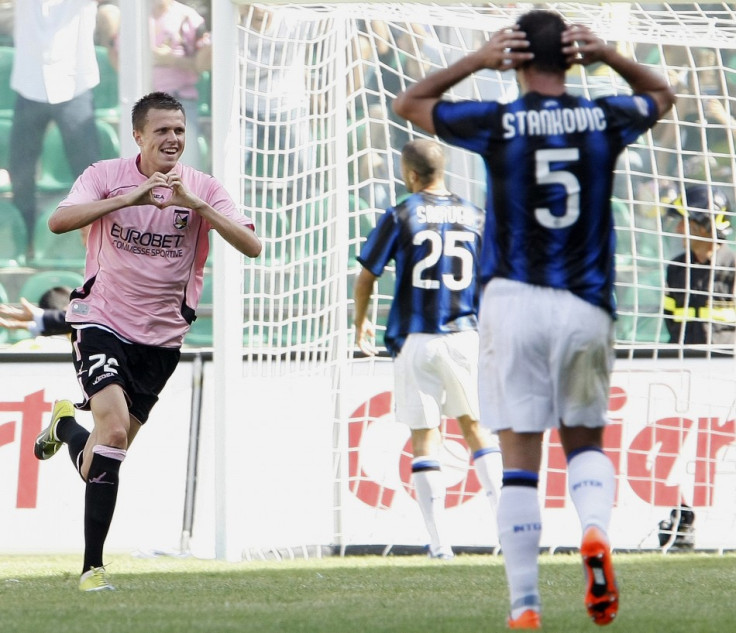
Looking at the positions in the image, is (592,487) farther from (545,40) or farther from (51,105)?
(51,105)

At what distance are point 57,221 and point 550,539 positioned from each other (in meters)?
3.99

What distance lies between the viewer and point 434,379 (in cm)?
729

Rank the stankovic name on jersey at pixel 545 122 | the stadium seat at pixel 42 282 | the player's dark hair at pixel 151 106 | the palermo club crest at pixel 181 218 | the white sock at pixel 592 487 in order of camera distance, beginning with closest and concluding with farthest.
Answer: the white sock at pixel 592 487
the stankovic name on jersey at pixel 545 122
the player's dark hair at pixel 151 106
the palermo club crest at pixel 181 218
the stadium seat at pixel 42 282

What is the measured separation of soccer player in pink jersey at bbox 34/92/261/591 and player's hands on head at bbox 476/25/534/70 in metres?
1.74

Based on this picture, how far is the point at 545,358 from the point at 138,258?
225 cm

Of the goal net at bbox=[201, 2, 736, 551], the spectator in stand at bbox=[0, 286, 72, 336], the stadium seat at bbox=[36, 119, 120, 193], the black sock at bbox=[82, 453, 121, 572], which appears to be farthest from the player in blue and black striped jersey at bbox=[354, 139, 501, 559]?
the stadium seat at bbox=[36, 119, 120, 193]

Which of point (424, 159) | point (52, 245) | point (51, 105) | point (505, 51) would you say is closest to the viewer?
point (505, 51)

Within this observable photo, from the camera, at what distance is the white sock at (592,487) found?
392cm

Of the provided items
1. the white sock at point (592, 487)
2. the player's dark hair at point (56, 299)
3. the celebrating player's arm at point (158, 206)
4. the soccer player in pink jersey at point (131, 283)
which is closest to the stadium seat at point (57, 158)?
the player's dark hair at point (56, 299)

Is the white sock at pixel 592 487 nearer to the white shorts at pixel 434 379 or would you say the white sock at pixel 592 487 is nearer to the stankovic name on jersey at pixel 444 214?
the white shorts at pixel 434 379

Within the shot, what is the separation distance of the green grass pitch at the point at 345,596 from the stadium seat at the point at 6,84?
5007mm

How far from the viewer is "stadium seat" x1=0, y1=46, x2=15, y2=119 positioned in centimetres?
1148

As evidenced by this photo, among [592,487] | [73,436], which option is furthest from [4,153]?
[592,487]

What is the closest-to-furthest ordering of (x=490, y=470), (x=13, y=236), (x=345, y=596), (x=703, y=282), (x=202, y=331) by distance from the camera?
(x=345, y=596) < (x=490, y=470) < (x=703, y=282) < (x=202, y=331) < (x=13, y=236)
